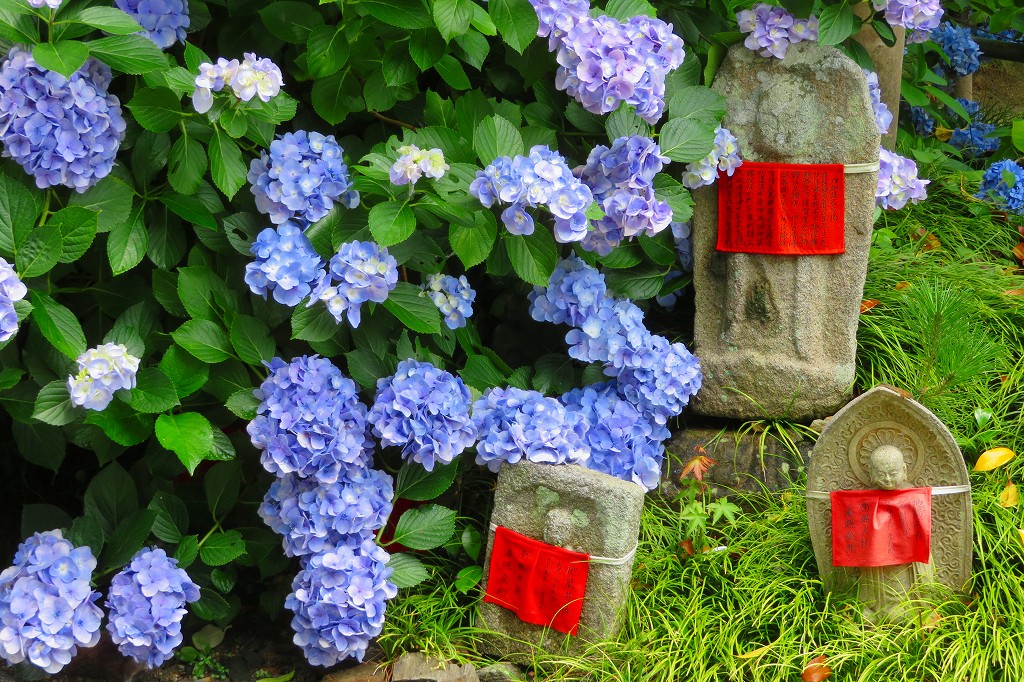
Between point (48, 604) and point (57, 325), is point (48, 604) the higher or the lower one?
the lower one

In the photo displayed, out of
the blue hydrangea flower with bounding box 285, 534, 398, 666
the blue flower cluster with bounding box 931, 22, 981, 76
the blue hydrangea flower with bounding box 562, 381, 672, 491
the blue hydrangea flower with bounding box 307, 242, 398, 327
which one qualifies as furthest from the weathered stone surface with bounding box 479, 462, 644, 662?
the blue flower cluster with bounding box 931, 22, 981, 76

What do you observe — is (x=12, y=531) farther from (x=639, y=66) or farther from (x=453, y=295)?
(x=639, y=66)

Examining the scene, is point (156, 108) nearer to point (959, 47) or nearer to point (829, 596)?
point (829, 596)

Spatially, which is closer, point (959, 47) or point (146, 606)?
point (146, 606)

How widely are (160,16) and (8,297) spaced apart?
682 millimetres

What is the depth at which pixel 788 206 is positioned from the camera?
8.75 feet

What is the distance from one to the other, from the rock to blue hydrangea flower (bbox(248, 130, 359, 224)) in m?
1.00

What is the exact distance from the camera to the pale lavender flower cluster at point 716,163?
8.40 ft

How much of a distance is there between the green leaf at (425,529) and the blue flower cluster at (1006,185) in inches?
86.4

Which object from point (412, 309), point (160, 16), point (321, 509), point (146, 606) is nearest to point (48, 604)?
point (146, 606)

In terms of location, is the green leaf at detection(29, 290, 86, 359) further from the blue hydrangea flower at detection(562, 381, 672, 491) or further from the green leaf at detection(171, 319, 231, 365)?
the blue hydrangea flower at detection(562, 381, 672, 491)

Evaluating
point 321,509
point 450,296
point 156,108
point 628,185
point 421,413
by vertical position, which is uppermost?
point 156,108

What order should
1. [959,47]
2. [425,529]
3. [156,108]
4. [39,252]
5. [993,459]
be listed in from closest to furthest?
[39,252], [156,108], [425,529], [993,459], [959,47]

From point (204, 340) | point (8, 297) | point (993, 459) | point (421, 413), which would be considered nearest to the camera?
point (8, 297)
